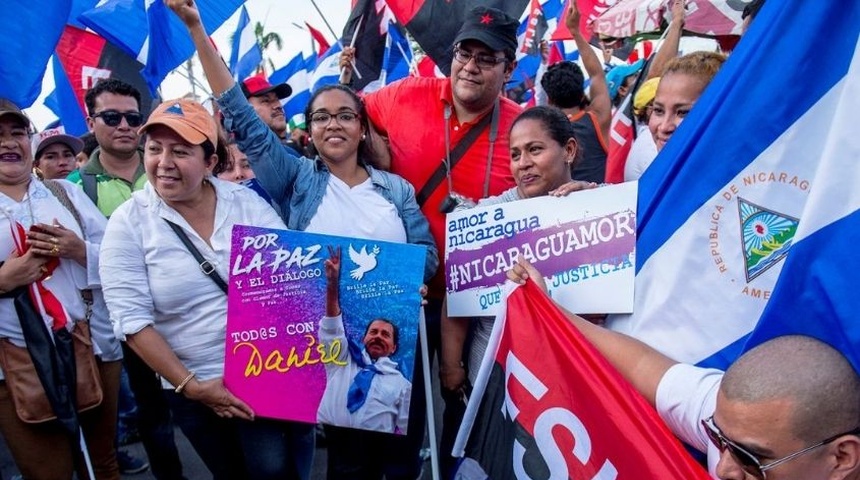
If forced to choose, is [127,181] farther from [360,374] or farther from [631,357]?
[631,357]

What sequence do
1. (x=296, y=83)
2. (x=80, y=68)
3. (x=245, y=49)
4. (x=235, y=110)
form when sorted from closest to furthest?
(x=235, y=110) < (x=80, y=68) < (x=245, y=49) < (x=296, y=83)

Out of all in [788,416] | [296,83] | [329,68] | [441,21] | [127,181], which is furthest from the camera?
[296,83]

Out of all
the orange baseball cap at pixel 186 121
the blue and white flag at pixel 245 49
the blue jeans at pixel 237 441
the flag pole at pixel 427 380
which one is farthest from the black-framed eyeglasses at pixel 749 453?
the blue and white flag at pixel 245 49

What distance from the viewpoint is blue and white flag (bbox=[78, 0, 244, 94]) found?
4523 mm

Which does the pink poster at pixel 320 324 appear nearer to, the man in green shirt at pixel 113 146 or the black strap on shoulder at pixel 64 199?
the black strap on shoulder at pixel 64 199

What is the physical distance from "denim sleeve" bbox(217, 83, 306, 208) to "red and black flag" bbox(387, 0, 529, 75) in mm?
1269

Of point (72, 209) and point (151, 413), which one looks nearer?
point (72, 209)

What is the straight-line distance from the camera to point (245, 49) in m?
8.64

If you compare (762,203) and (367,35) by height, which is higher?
(367,35)

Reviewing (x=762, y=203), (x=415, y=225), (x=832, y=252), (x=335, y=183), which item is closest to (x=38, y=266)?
(x=335, y=183)

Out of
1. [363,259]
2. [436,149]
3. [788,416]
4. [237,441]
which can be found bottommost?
[237,441]

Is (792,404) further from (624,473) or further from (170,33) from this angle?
(170,33)

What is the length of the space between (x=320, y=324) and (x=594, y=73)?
108 inches

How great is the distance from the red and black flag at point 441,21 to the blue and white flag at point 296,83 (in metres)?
3.90
